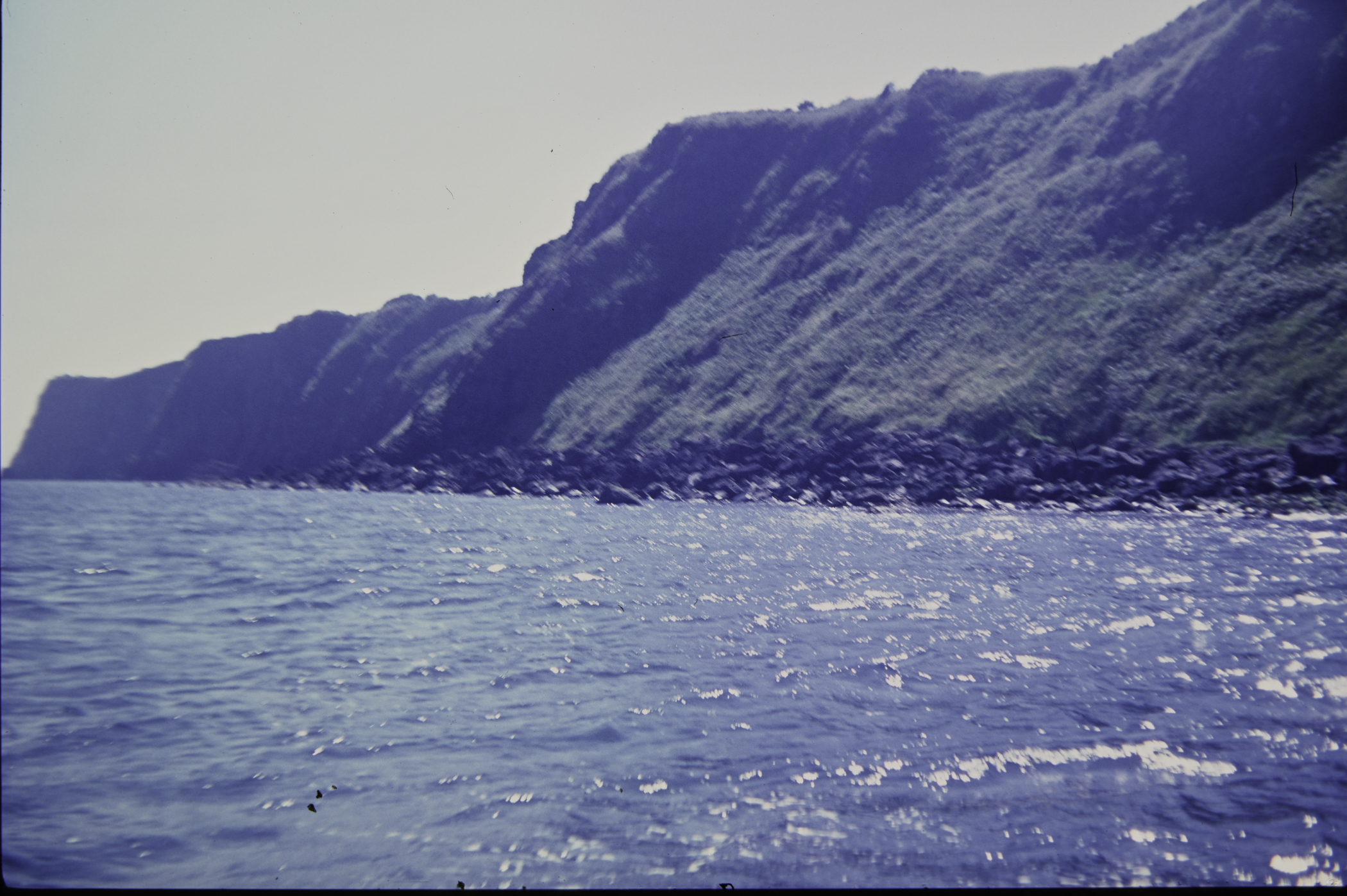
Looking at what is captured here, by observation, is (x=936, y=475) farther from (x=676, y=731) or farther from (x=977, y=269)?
(x=676, y=731)

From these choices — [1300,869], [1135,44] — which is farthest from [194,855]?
[1135,44]

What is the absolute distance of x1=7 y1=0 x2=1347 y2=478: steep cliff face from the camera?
65.2 meters

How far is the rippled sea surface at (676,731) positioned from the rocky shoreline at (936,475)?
25.7m

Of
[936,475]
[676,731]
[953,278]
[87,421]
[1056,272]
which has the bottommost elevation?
[936,475]

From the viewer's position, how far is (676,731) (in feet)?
31.0

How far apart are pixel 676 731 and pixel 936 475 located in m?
50.1

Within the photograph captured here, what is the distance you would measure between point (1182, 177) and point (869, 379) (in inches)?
1392

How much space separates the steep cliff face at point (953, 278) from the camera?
65.2 m

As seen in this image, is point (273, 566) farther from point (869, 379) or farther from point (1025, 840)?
point (869, 379)

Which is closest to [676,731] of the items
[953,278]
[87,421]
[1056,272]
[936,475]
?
[936,475]

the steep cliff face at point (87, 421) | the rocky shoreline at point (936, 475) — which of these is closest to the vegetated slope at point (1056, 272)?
the rocky shoreline at point (936, 475)

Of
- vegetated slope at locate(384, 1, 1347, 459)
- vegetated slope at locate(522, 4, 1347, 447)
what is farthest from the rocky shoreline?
vegetated slope at locate(384, 1, 1347, 459)

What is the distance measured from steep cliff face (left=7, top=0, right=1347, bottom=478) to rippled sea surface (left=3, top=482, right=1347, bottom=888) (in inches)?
1918

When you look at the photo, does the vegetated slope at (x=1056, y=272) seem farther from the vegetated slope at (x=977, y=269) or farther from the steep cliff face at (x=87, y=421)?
the steep cliff face at (x=87, y=421)
